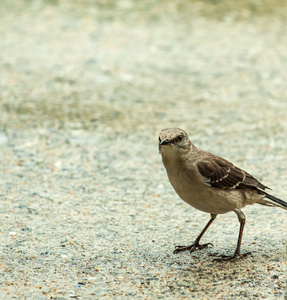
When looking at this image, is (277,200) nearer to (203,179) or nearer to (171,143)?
(203,179)

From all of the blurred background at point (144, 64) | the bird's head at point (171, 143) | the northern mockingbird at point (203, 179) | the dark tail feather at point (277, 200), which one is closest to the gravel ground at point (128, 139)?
the blurred background at point (144, 64)

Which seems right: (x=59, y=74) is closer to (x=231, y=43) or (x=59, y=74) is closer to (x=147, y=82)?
(x=147, y=82)

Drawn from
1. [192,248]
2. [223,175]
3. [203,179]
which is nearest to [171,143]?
[203,179]

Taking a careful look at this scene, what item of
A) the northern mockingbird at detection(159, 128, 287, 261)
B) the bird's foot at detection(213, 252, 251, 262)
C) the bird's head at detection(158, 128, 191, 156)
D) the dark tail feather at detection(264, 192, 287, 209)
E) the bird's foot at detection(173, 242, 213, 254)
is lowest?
the bird's foot at detection(173, 242, 213, 254)

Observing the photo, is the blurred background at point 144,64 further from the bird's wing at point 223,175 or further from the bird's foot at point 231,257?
the bird's foot at point 231,257

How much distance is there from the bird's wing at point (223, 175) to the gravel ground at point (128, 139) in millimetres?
596

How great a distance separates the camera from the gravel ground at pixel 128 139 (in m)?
4.84

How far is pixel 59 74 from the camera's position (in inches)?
391

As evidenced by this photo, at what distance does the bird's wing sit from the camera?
4.87 m

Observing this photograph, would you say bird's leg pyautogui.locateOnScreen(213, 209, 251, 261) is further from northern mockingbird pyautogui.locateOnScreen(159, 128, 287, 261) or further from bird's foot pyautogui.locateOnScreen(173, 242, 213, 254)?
bird's foot pyautogui.locateOnScreen(173, 242, 213, 254)

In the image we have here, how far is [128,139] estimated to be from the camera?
25.7 ft

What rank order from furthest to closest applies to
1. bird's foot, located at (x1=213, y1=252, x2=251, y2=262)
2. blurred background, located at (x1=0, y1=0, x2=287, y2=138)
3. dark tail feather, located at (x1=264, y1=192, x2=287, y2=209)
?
blurred background, located at (x1=0, y1=0, x2=287, y2=138) → dark tail feather, located at (x1=264, y1=192, x2=287, y2=209) → bird's foot, located at (x1=213, y1=252, x2=251, y2=262)

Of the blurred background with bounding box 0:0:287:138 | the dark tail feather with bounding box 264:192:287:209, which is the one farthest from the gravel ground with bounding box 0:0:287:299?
the dark tail feather with bounding box 264:192:287:209

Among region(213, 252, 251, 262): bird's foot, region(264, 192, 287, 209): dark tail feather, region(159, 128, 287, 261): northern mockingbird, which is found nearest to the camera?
region(159, 128, 287, 261): northern mockingbird
